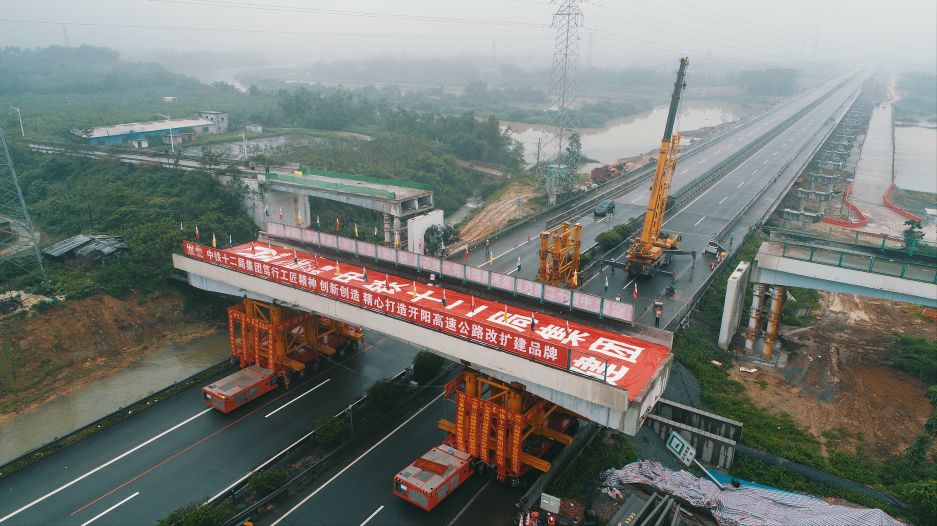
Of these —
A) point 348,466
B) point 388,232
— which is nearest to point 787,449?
point 348,466

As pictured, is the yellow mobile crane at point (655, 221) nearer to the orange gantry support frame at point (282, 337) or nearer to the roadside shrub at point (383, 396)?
the orange gantry support frame at point (282, 337)

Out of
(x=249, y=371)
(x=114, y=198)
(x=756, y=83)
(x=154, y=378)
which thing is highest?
(x=756, y=83)

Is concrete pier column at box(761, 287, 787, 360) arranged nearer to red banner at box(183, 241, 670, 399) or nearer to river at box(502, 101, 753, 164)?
red banner at box(183, 241, 670, 399)

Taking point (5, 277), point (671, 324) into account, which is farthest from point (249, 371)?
point (671, 324)

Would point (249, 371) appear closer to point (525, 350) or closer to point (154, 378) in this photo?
point (154, 378)

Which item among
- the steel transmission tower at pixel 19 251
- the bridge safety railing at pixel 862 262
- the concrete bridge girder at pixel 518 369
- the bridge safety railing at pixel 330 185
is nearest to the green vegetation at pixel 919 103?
the bridge safety railing at pixel 862 262

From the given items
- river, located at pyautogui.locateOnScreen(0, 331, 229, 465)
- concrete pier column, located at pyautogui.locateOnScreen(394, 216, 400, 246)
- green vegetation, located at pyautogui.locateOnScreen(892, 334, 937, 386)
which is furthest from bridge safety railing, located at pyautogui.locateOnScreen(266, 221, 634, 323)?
green vegetation, located at pyautogui.locateOnScreen(892, 334, 937, 386)
